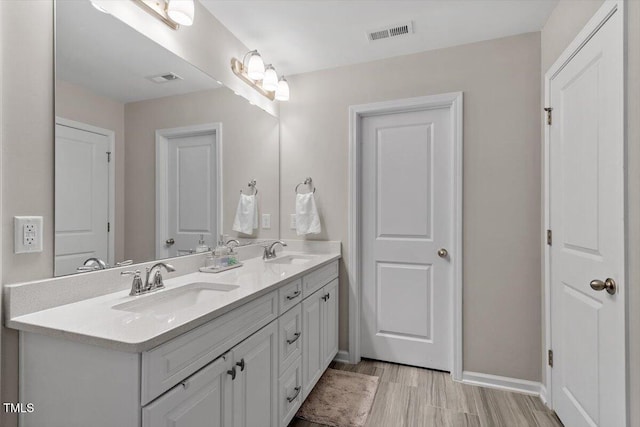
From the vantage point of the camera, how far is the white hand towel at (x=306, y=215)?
2523 mm

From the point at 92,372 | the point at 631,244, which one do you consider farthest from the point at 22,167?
the point at 631,244

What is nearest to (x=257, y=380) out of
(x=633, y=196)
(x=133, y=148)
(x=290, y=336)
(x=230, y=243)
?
(x=290, y=336)

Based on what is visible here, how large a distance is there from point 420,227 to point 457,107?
89cm

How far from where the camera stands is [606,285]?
1.31 metres

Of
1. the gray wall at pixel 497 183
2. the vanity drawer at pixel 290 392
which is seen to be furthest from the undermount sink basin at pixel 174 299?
the gray wall at pixel 497 183

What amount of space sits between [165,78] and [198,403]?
1.51 m

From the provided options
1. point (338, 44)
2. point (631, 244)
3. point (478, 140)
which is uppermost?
point (338, 44)

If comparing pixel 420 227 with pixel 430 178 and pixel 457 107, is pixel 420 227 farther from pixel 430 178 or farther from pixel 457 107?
pixel 457 107

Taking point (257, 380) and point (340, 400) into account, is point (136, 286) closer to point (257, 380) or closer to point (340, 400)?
point (257, 380)

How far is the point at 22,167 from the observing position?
105 cm

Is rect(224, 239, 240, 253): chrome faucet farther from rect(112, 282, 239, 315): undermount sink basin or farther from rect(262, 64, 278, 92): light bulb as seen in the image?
rect(262, 64, 278, 92): light bulb

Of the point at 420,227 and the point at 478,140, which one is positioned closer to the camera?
the point at 478,140

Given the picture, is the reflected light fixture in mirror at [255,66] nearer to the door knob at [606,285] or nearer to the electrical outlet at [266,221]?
the electrical outlet at [266,221]

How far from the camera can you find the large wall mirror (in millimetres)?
1205
